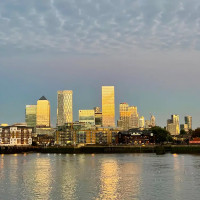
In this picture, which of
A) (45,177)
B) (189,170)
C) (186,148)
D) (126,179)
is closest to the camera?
(126,179)

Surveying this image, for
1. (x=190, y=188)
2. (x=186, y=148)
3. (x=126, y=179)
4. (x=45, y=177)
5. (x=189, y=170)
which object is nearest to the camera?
(x=190, y=188)

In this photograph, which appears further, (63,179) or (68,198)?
(63,179)

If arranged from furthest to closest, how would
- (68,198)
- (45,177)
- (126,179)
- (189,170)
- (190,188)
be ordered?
(189,170) → (45,177) → (126,179) → (190,188) → (68,198)

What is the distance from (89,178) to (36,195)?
21617 mm

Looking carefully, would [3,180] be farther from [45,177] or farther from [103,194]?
[103,194]

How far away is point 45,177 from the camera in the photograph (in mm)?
84812

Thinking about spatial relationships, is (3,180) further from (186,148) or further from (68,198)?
(186,148)

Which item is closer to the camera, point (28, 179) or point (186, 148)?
point (28, 179)

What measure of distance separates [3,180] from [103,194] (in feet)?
86.8

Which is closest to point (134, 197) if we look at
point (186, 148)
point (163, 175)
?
point (163, 175)

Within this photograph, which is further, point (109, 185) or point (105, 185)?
point (109, 185)

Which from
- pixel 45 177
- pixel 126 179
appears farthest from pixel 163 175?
pixel 45 177

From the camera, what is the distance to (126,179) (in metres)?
79.6

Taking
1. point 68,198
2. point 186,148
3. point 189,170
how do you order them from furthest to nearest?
point 186,148 < point 189,170 < point 68,198
